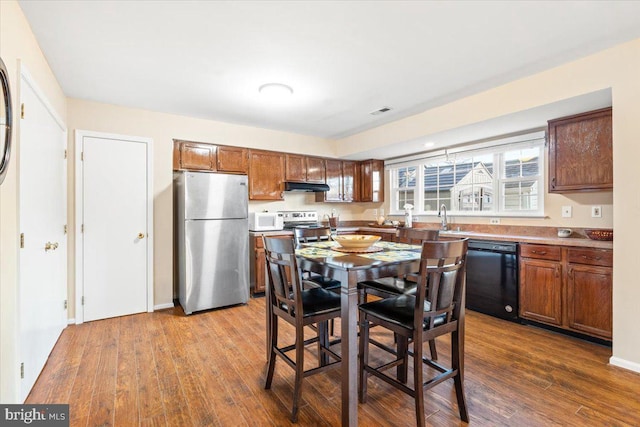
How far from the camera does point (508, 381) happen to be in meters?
2.10

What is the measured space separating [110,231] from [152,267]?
0.62 metres

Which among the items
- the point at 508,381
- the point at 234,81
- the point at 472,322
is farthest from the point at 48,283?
the point at 472,322

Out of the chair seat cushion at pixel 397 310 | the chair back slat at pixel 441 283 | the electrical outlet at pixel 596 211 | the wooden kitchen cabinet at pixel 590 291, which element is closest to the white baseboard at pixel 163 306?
the chair seat cushion at pixel 397 310

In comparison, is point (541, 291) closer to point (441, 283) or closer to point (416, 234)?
point (416, 234)

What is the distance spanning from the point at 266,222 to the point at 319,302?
2577 mm

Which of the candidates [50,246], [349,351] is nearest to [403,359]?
[349,351]

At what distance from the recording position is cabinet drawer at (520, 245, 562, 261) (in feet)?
9.45

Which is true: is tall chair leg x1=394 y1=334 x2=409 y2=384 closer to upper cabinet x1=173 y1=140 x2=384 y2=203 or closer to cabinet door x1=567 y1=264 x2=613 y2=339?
cabinet door x1=567 y1=264 x2=613 y2=339

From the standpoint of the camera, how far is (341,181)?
5422mm

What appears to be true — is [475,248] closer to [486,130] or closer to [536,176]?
[536,176]

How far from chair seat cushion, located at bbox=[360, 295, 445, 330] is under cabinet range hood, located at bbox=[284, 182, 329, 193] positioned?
3105 mm

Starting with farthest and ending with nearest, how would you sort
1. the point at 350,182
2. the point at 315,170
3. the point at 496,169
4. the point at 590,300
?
the point at 350,182 < the point at 315,170 < the point at 496,169 < the point at 590,300

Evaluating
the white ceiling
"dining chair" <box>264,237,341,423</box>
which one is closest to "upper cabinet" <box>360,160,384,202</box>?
the white ceiling

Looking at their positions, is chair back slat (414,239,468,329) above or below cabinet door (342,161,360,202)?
below
